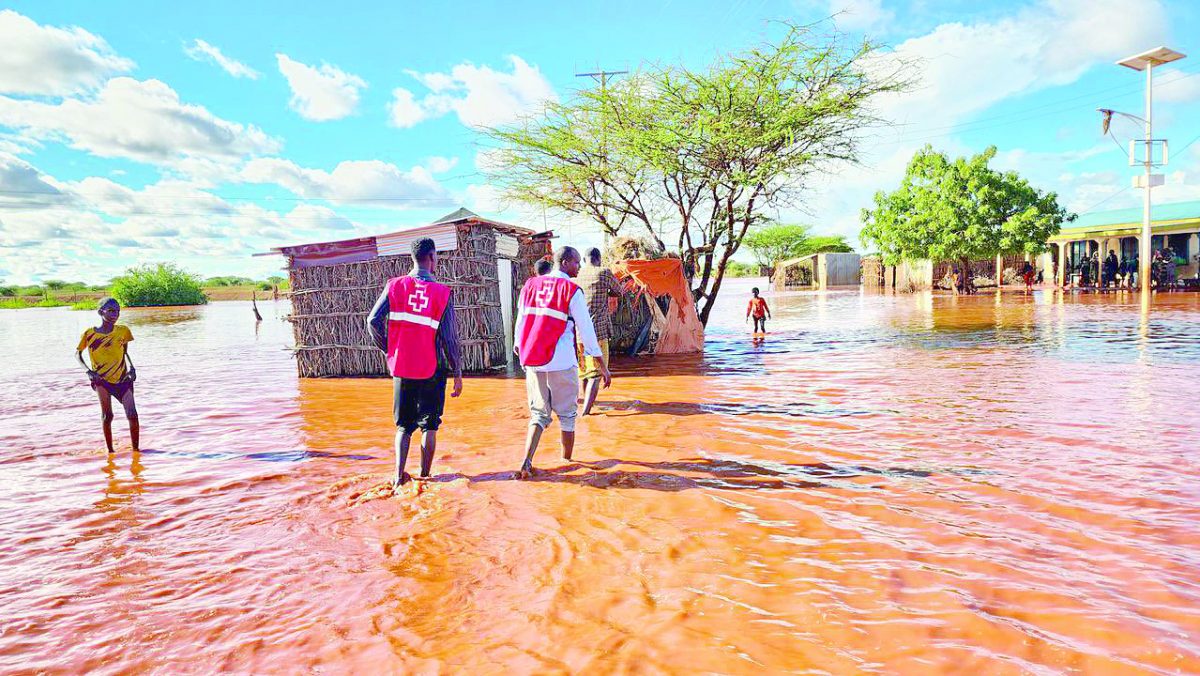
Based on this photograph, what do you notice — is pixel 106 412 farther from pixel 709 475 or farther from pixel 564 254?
pixel 709 475

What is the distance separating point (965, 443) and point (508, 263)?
31.2ft

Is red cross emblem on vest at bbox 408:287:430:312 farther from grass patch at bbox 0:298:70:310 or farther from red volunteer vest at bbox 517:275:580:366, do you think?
grass patch at bbox 0:298:70:310

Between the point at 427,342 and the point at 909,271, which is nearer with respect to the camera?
the point at 427,342

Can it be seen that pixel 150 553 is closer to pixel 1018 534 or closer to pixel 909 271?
pixel 1018 534

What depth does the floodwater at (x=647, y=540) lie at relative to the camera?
2777mm

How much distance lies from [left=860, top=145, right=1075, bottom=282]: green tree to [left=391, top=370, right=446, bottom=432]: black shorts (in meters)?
30.1

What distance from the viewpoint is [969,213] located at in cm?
2911

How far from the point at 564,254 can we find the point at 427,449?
1977 millimetres

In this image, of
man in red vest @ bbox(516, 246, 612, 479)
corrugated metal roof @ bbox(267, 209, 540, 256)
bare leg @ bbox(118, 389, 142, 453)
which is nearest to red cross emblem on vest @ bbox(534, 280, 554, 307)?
man in red vest @ bbox(516, 246, 612, 479)

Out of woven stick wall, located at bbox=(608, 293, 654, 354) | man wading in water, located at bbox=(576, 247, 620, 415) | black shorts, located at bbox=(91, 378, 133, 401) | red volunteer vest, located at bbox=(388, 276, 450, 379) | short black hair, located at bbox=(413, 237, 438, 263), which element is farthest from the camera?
woven stick wall, located at bbox=(608, 293, 654, 354)

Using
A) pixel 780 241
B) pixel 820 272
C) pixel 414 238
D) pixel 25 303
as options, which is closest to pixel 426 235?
pixel 414 238

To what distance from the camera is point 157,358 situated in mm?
16469

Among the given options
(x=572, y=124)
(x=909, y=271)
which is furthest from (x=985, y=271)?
(x=572, y=124)

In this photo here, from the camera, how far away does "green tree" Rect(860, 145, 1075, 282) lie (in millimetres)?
28109
